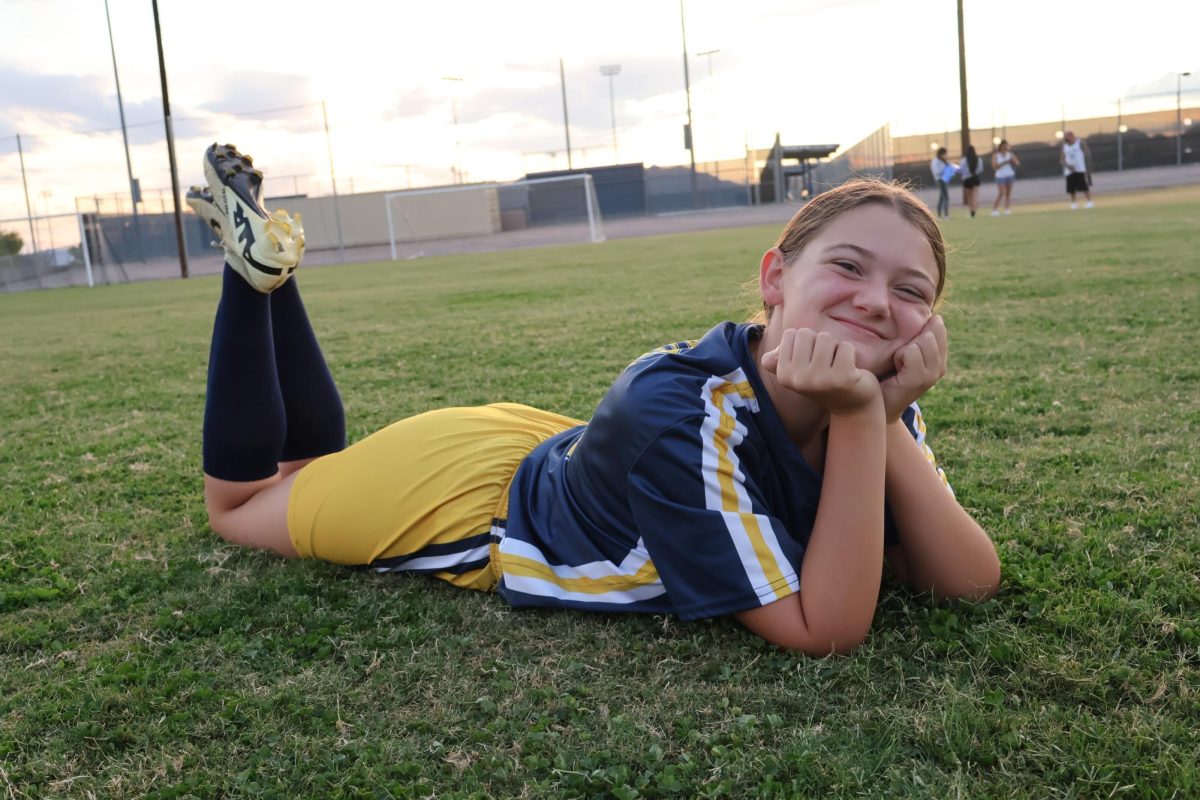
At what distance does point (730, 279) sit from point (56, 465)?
25.8ft

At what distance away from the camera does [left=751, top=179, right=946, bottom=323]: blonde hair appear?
1.92 m

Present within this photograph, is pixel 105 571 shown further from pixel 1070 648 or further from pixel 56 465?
pixel 1070 648

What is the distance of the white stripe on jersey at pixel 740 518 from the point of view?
5.91 feet

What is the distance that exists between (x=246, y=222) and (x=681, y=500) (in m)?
1.61

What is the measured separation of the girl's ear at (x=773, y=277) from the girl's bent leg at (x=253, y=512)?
1.41 metres

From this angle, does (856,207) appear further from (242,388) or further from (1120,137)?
(1120,137)

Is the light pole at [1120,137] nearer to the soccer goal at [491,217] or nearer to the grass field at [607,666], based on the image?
the soccer goal at [491,217]

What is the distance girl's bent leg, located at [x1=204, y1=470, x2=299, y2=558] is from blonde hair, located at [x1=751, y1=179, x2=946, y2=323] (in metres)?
1.51

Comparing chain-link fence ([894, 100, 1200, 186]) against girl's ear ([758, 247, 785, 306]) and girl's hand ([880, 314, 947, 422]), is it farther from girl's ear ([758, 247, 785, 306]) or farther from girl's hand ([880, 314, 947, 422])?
girl's hand ([880, 314, 947, 422])

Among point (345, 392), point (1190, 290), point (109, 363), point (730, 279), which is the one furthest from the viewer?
point (730, 279)

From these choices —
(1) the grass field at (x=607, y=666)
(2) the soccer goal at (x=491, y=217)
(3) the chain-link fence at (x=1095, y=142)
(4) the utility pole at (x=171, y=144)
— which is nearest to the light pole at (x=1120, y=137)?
(3) the chain-link fence at (x=1095, y=142)

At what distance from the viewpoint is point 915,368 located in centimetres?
180

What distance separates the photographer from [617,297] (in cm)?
972

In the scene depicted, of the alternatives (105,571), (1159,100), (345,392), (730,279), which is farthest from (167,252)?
(1159,100)
